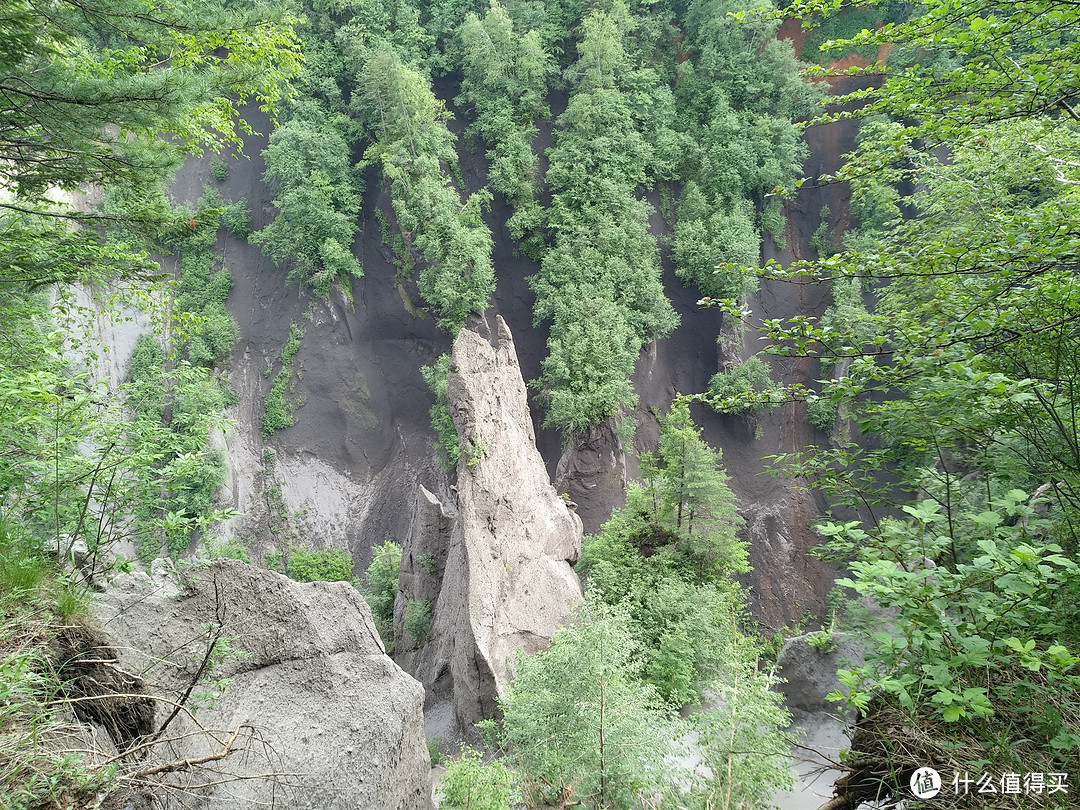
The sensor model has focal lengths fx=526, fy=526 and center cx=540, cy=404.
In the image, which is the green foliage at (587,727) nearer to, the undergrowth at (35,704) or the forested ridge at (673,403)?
the forested ridge at (673,403)

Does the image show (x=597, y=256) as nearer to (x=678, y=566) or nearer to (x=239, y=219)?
(x=678, y=566)

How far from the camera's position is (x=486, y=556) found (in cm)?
1407

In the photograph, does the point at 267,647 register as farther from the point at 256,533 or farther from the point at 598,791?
the point at 256,533

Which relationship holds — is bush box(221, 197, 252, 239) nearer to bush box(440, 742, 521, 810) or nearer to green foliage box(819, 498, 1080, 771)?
bush box(440, 742, 521, 810)

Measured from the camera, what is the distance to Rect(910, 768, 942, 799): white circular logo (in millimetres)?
2689

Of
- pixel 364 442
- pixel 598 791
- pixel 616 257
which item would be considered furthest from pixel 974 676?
pixel 364 442

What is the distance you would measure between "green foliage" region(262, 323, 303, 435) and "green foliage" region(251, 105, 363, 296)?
2.81 metres

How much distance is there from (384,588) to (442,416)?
26.4 feet

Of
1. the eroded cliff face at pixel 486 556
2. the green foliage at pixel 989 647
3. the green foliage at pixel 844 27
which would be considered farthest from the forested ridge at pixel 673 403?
the green foliage at pixel 844 27

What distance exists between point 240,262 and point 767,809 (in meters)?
31.0

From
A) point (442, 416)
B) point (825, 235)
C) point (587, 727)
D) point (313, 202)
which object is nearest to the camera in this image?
point (587, 727)

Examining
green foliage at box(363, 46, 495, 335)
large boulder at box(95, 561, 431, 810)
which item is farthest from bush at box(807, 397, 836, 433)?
large boulder at box(95, 561, 431, 810)

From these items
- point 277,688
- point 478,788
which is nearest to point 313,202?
point 277,688

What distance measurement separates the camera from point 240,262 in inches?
1099
